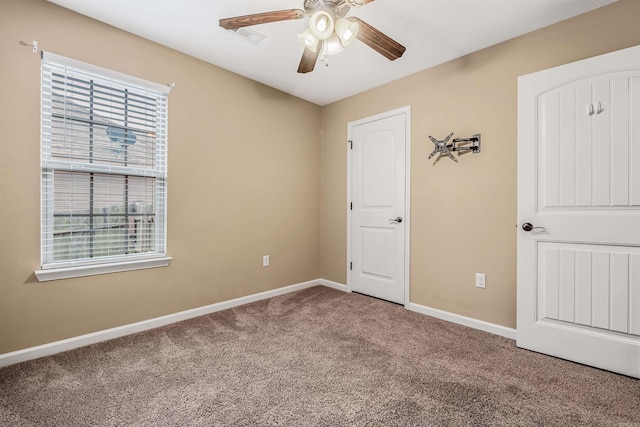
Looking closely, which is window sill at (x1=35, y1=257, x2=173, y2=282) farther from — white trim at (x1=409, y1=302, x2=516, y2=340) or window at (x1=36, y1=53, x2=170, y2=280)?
white trim at (x1=409, y1=302, x2=516, y2=340)

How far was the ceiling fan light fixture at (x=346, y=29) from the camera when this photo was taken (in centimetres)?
174

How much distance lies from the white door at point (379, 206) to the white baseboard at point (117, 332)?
3.76 ft

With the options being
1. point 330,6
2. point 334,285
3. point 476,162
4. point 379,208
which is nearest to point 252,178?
point 379,208

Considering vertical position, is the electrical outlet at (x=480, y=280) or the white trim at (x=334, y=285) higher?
the electrical outlet at (x=480, y=280)

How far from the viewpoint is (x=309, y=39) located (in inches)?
73.5

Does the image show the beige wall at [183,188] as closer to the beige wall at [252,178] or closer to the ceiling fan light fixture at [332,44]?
the beige wall at [252,178]

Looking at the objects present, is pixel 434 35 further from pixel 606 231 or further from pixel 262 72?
pixel 606 231

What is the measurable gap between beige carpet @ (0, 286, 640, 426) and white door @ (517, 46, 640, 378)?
222 millimetres

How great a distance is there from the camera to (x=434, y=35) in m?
2.42

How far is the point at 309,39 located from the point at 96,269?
2298 millimetres

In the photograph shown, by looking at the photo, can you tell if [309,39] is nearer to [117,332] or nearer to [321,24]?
[321,24]

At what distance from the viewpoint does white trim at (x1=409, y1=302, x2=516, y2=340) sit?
2472 millimetres

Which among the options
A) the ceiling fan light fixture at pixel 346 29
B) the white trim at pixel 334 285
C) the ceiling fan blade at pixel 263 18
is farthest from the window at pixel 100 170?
the white trim at pixel 334 285

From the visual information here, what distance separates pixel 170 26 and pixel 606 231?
3508mm
